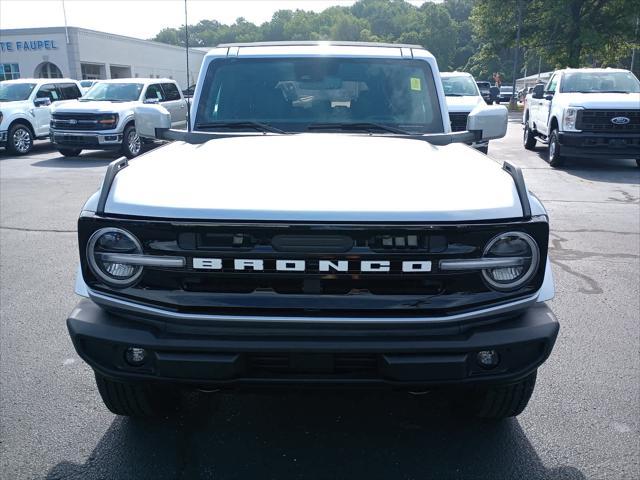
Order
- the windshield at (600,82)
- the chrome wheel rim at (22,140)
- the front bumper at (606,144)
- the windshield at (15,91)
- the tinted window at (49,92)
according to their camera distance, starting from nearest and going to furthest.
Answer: the front bumper at (606,144) → the windshield at (600,82) → the chrome wheel rim at (22,140) → the windshield at (15,91) → the tinted window at (49,92)

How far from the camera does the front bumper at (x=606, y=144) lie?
1155 centimetres

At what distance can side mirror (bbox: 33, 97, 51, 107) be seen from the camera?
610 inches

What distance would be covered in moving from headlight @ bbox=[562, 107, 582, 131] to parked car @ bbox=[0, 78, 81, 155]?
42.5 feet

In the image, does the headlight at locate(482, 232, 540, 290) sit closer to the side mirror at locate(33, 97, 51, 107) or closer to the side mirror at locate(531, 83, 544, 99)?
the side mirror at locate(531, 83, 544, 99)

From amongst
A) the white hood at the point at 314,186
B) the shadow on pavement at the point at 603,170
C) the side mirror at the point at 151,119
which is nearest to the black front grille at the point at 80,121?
the shadow on pavement at the point at 603,170

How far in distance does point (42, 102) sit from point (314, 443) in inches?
608

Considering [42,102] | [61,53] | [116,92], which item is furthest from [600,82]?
[61,53]

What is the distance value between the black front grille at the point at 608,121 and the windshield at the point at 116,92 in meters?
10.4

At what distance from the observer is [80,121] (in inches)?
545

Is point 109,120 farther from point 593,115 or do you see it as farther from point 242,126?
point 242,126

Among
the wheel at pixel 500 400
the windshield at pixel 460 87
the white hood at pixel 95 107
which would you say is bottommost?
the white hood at pixel 95 107

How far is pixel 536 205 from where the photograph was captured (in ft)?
8.27

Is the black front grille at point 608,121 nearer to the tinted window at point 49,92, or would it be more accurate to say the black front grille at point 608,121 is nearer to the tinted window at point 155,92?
the tinted window at point 155,92

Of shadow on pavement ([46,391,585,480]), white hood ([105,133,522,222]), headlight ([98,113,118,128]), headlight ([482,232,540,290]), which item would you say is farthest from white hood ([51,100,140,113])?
headlight ([482,232,540,290])
